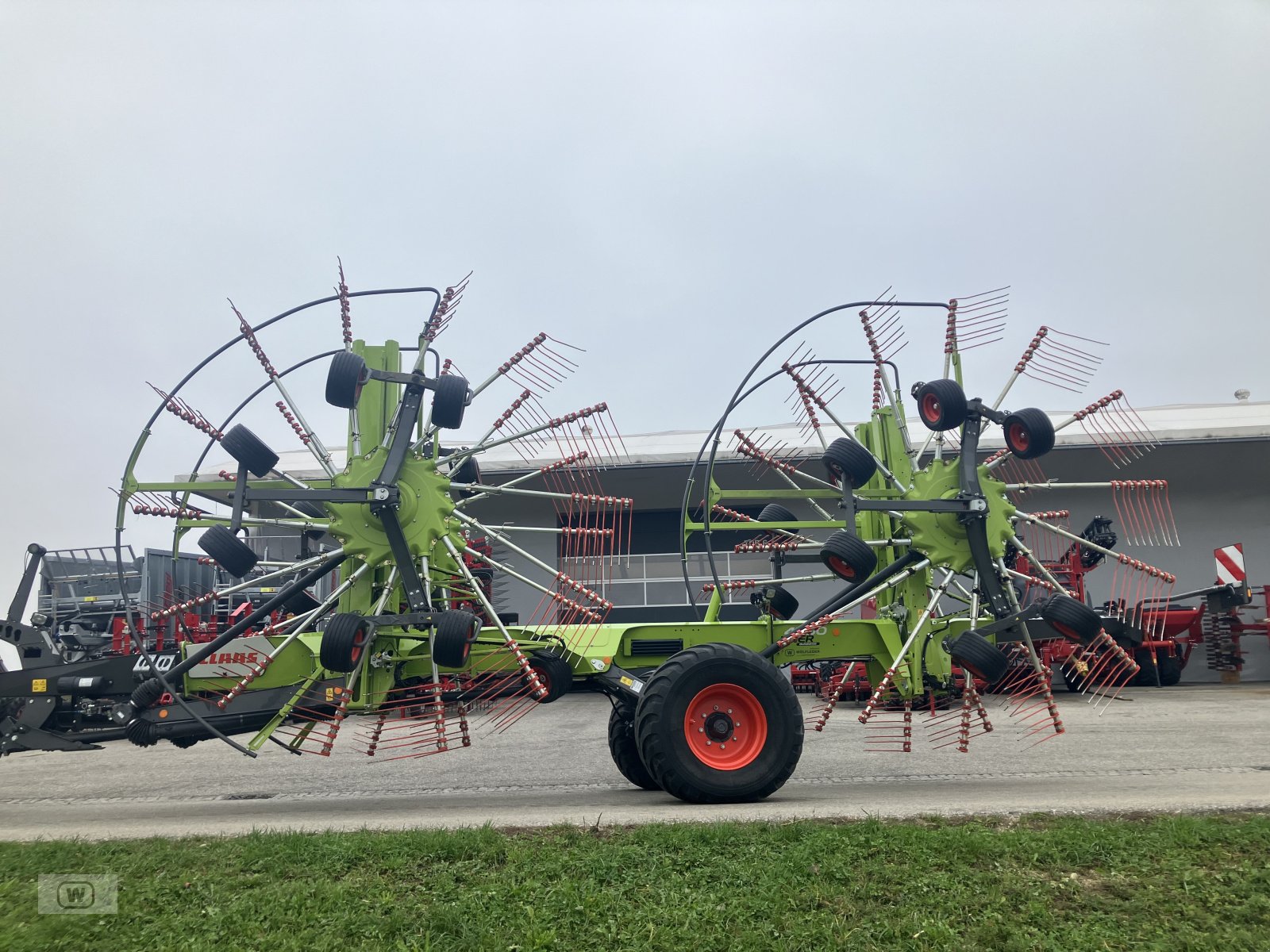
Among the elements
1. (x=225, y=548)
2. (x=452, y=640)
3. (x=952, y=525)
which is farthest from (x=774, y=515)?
(x=225, y=548)

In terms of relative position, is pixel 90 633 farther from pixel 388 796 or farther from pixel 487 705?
pixel 487 705

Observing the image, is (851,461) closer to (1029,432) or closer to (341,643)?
(1029,432)

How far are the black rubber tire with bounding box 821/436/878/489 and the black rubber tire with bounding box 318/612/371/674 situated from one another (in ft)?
13.3

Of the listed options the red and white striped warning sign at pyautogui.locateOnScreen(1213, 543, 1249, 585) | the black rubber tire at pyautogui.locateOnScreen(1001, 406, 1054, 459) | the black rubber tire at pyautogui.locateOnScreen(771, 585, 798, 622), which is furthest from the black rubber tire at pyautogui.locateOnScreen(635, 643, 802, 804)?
the red and white striped warning sign at pyautogui.locateOnScreen(1213, 543, 1249, 585)

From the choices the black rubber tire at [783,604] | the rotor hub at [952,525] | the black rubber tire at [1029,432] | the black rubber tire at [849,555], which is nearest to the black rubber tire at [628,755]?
the black rubber tire at [783,604]

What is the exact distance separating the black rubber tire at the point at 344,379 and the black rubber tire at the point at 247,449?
62cm

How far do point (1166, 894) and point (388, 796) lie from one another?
241 inches

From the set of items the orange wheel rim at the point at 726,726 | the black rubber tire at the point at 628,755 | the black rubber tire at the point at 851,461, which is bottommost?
the black rubber tire at the point at 628,755

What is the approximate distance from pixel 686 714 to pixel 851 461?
2596 millimetres

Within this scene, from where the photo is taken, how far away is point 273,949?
3898 mm

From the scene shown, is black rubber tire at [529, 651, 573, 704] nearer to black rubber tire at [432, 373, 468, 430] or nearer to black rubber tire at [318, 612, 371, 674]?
black rubber tire at [318, 612, 371, 674]

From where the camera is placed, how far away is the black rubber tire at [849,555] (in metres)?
7.73

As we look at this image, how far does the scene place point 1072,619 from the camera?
7.40 meters

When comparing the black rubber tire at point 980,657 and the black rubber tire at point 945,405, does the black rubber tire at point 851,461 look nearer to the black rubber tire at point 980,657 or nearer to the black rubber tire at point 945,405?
the black rubber tire at point 945,405
